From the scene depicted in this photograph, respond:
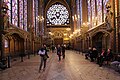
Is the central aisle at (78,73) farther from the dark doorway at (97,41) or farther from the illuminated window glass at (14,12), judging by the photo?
the illuminated window glass at (14,12)

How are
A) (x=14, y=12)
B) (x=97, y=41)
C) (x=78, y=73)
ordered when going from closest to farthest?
(x=78, y=73) → (x=14, y=12) → (x=97, y=41)

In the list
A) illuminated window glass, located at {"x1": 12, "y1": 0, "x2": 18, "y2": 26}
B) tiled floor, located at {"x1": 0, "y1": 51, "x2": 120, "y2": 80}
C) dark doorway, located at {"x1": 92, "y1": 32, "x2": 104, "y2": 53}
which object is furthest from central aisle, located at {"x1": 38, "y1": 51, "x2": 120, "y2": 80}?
illuminated window glass, located at {"x1": 12, "y1": 0, "x2": 18, "y2": 26}

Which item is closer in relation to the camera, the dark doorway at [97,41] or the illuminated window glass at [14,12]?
the illuminated window glass at [14,12]

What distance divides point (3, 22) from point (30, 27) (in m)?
16.7

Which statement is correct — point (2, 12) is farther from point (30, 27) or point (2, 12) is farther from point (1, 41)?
point (30, 27)

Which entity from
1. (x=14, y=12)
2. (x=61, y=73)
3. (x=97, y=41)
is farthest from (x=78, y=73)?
(x=14, y=12)

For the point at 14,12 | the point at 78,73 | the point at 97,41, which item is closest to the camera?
the point at 78,73

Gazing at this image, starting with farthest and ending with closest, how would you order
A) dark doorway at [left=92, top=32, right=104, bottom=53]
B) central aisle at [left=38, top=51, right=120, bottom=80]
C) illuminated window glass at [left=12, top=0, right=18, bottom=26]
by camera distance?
dark doorway at [left=92, top=32, right=104, bottom=53] < illuminated window glass at [left=12, top=0, right=18, bottom=26] < central aisle at [left=38, top=51, right=120, bottom=80]

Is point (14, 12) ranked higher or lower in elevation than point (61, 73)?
higher

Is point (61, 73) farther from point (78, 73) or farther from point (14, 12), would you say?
point (14, 12)

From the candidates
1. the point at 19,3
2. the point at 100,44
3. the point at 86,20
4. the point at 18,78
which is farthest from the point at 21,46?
the point at 18,78

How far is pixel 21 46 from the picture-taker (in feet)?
83.0

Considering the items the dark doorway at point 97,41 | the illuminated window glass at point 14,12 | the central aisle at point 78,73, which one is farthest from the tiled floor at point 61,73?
the illuminated window glass at point 14,12

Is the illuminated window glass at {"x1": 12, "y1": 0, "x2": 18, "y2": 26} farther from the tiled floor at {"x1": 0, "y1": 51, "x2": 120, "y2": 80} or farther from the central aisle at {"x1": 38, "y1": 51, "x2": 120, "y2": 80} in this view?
the central aisle at {"x1": 38, "y1": 51, "x2": 120, "y2": 80}
